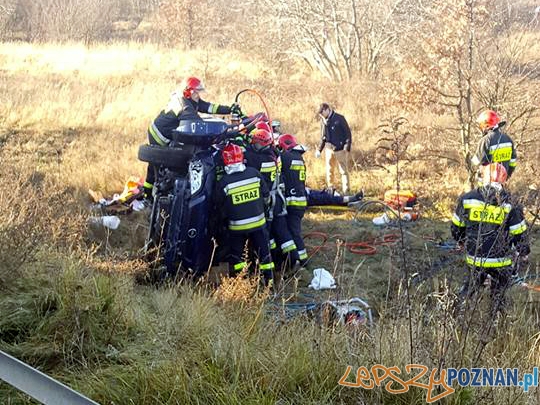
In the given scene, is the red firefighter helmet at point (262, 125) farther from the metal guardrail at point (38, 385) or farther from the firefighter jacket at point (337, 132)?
the metal guardrail at point (38, 385)

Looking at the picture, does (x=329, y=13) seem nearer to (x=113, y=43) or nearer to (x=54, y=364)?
(x=113, y=43)

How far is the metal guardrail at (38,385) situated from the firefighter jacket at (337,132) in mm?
Result: 9199

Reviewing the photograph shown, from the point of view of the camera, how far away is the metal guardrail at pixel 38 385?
2.22 meters

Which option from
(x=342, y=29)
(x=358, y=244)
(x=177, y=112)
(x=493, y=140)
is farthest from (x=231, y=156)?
(x=342, y=29)

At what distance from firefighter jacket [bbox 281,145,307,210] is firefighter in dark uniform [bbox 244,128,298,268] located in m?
0.20

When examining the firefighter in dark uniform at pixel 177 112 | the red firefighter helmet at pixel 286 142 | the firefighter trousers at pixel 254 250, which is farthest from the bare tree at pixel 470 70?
the firefighter trousers at pixel 254 250

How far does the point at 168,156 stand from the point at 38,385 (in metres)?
4.49

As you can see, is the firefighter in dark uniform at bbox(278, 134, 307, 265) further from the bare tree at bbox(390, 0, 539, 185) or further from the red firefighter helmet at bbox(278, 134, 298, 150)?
the bare tree at bbox(390, 0, 539, 185)

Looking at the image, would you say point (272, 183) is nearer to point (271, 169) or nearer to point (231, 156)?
point (271, 169)

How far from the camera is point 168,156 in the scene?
661 cm

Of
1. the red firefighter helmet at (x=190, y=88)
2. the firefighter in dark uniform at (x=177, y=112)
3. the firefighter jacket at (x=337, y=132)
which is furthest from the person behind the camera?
the firefighter jacket at (x=337, y=132)

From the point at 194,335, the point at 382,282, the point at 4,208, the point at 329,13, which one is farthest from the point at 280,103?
the point at 194,335

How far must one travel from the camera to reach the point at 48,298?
3932 millimetres

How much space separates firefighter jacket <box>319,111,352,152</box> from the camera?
36.6 ft
